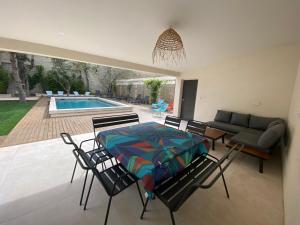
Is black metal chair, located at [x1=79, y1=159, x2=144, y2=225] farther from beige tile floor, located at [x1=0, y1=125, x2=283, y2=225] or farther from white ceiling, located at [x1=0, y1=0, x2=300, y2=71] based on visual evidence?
white ceiling, located at [x1=0, y1=0, x2=300, y2=71]

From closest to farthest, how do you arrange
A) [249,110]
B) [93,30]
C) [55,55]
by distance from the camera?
[93,30] → [55,55] → [249,110]

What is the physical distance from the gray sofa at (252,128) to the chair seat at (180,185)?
1.52 m

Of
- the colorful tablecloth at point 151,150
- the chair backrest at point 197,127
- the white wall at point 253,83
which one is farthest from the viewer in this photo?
the white wall at point 253,83

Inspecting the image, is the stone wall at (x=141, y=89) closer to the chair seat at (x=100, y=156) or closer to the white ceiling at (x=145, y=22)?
the white ceiling at (x=145, y=22)

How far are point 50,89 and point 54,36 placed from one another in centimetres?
1082

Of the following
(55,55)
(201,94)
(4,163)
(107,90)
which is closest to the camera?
(4,163)

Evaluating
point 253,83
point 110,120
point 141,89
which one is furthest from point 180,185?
point 141,89

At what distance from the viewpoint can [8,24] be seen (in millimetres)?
2268

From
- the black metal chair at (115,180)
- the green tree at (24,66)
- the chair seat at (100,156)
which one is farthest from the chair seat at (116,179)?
the green tree at (24,66)

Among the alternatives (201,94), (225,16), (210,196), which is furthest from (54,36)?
(201,94)

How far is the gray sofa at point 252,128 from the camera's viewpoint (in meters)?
2.44

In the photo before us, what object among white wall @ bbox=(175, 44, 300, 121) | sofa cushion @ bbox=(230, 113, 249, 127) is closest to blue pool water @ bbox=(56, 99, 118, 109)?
white wall @ bbox=(175, 44, 300, 121)

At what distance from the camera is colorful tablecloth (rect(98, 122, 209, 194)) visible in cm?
121

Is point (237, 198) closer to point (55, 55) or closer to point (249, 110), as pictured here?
point (249, 110)
